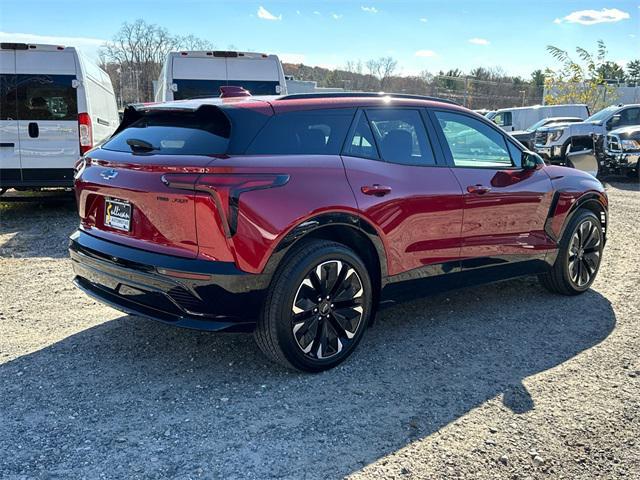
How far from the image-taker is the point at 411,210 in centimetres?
393

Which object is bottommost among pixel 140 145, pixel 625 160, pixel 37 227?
pixel 37 227

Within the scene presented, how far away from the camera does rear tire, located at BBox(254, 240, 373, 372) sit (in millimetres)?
3383

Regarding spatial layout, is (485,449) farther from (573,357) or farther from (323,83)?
(323,83)

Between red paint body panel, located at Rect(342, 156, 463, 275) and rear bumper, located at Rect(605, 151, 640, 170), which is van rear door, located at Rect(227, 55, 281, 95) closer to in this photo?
red paint body panel, located at Rect(342, 156, 463, 275)

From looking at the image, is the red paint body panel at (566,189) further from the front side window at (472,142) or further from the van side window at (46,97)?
the van side window at (46,97)

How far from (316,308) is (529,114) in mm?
25818

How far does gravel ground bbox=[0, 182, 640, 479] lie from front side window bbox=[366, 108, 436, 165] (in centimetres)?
134

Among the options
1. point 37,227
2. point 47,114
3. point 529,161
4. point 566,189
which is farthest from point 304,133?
point 47,114

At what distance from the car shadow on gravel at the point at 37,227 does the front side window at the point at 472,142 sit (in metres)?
4.63

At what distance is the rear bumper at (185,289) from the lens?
319 cm

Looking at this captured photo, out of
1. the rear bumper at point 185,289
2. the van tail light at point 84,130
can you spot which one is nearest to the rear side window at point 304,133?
the rear bumper at point 185,289

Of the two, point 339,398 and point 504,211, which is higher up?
point 504,211

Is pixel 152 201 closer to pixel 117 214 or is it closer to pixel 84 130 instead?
pixel 117 214

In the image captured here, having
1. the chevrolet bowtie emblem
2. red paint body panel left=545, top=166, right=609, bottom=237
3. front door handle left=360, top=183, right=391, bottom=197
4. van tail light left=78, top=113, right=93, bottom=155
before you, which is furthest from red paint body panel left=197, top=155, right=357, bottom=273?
van tail light left=78, top=113, right=93, bottom=155
